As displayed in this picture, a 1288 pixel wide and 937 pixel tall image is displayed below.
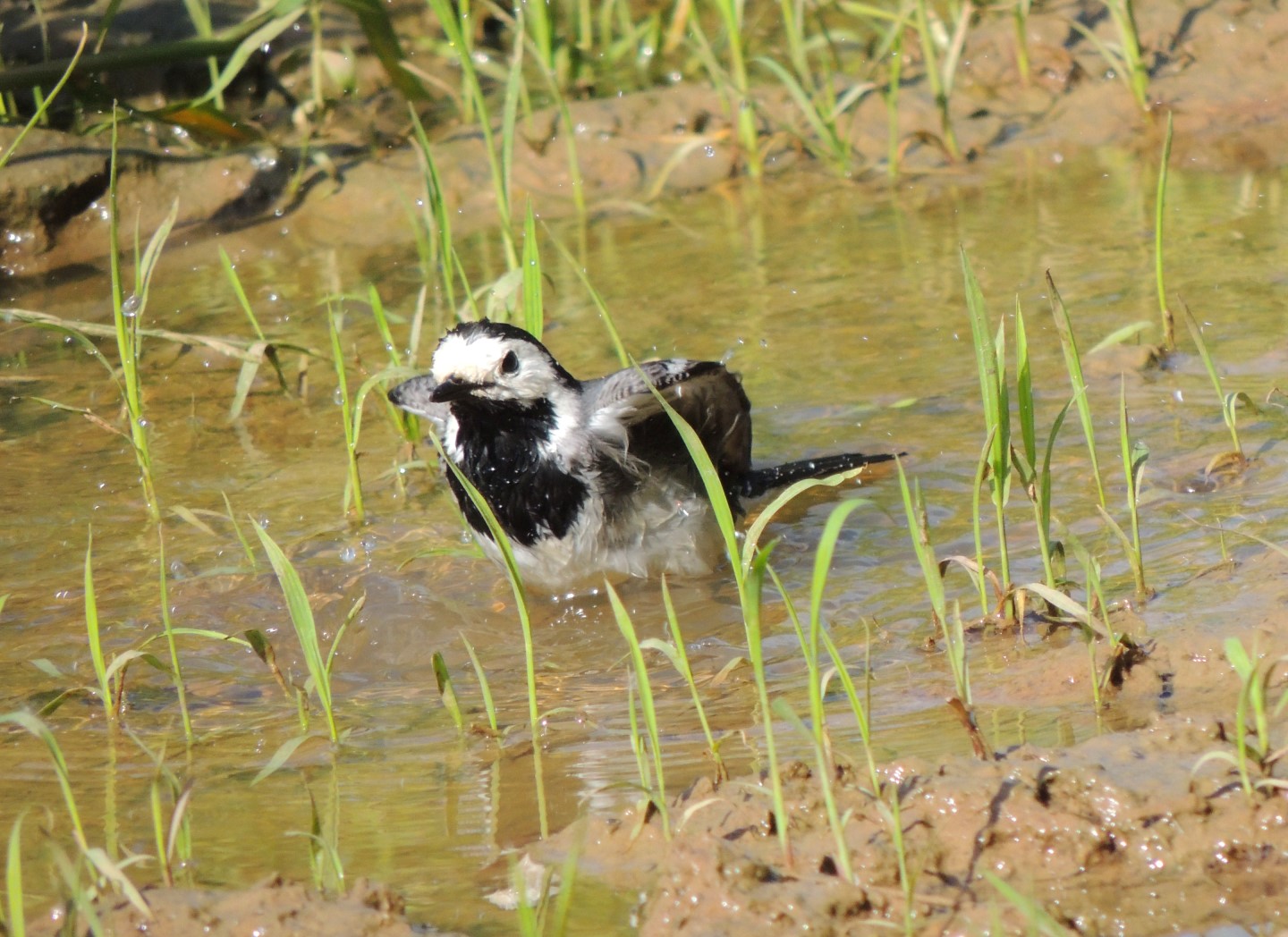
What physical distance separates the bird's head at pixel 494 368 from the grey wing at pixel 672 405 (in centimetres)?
14

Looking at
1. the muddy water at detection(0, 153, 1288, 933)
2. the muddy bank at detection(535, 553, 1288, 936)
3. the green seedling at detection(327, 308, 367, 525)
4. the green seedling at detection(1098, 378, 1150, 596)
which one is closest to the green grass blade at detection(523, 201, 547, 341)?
the green seedling at detection(327, 308, 367, 525)

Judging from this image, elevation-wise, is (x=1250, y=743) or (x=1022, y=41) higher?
(x=1022, y=41)

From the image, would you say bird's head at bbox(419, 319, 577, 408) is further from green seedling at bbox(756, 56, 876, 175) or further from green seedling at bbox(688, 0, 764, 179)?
green seedling at bbox(688, 0, 764, 179)

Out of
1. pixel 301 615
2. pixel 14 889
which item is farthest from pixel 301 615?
pixel 14 889

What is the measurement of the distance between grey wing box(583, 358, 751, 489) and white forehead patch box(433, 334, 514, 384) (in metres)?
0.30

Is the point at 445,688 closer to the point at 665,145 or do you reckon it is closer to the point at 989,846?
the point at 989,846

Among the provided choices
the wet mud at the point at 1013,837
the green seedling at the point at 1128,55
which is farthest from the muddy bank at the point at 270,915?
the green seedling at the point at 1128,55

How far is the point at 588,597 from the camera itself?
4926 mm

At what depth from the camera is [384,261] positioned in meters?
7.56

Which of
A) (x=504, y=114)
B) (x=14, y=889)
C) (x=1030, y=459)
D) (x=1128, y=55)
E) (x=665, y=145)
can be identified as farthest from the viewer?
(x=665, y=145)

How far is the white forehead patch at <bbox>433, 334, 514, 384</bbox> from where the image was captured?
15.4ft

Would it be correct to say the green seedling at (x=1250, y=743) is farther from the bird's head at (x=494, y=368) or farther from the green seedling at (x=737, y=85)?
the green seedling at (x=737, y=85)

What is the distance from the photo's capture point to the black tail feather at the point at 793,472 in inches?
202

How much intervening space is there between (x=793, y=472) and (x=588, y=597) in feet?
2.55
